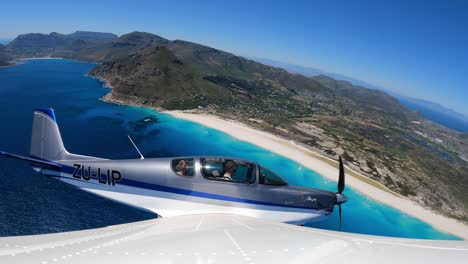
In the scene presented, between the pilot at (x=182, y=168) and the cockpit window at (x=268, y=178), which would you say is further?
the cockpit window at (x=268, y=178)

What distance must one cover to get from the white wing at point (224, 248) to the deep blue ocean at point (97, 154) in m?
20.5

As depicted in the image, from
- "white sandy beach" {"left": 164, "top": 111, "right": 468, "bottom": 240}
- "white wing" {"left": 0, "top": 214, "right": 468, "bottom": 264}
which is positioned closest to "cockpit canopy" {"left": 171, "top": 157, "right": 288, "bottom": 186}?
"white wing" {"left": 0, "top": 214, "right": 468, "bottom": 264}

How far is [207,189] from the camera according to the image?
11.9 meters

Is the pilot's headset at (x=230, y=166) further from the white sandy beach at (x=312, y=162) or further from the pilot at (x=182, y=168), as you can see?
the white sandy beach at (x=312, y=162)

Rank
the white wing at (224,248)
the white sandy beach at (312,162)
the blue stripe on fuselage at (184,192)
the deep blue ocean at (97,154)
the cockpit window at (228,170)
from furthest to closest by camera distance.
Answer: the white sandy beach at (312,162) → the deep blue ocean at (97,154) → the cockpit window at (228,170) → the blue stripe on fuselage at (184,192) → the white wing at (224,248)

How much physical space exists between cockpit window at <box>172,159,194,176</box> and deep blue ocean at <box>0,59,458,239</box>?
17024 mm

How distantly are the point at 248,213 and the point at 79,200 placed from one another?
909 inches

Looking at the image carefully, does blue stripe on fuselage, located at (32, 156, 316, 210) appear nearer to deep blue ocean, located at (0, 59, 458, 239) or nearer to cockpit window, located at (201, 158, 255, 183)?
cockpit window, located at (201, 158, 255, 183)

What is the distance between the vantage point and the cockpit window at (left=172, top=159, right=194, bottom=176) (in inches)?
477

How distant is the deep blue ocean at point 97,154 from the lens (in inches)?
974

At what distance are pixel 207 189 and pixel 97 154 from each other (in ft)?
121

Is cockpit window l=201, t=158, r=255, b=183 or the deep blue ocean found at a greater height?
cockpit window l=201, t=158, r=255, b=183

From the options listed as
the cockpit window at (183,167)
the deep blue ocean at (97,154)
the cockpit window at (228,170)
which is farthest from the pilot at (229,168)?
the deep blue ocean at (97,154)

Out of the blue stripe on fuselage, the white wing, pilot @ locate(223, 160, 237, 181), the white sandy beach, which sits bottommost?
the white sandy beach
